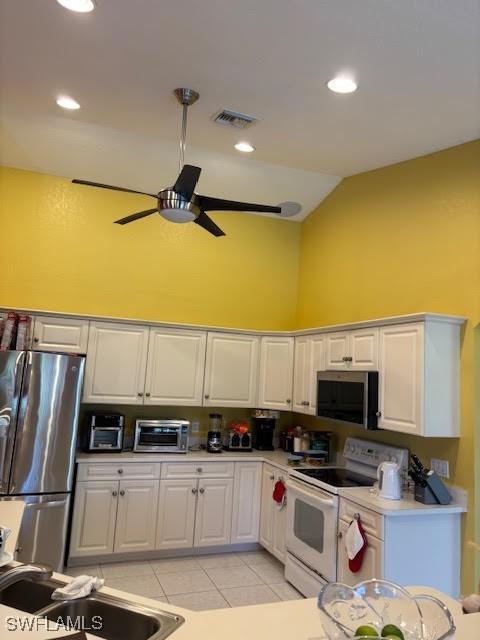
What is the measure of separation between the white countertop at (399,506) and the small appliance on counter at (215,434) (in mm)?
1664

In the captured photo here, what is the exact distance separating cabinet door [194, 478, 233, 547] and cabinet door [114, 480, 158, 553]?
16.1 inches

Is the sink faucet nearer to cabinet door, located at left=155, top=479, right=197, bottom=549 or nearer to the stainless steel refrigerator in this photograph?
the stainless steel refrigerator

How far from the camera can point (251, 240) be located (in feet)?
16.8

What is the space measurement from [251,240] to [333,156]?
1560mm

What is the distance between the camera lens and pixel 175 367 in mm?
4426

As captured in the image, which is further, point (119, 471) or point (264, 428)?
point (264, 428)

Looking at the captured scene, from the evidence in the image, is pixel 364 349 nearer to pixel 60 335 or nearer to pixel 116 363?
pixel 116 363

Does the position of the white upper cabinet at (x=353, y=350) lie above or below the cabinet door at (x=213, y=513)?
above

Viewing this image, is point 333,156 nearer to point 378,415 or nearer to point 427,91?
point 427,91

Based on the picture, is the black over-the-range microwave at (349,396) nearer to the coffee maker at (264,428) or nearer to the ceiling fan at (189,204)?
the coffee maker at (264,428)

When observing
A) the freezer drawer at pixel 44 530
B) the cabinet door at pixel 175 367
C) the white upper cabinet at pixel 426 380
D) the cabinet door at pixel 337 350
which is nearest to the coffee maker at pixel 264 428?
the cabinet door at pixel 175 367

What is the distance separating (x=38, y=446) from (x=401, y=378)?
A: 107 inches

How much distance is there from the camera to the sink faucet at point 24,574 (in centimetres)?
150

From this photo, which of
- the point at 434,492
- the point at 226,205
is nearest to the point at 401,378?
the point at 434,492
